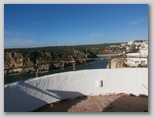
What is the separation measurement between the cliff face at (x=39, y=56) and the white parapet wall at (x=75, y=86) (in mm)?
263

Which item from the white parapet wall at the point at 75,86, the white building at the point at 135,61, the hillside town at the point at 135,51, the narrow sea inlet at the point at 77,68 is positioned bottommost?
the white parapet wall at the point at 75,86

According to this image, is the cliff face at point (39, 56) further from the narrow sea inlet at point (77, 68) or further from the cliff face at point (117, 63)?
the cliff face at point (117, 63)

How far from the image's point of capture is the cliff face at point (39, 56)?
140 inches

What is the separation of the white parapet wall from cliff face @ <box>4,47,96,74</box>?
0.86ft

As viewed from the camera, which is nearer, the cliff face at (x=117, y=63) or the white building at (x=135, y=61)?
the white building at (x=135, y=61)

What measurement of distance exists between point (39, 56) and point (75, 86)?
80 cm

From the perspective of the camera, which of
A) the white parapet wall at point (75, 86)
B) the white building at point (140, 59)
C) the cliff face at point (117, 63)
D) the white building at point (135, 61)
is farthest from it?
the cliff face at point (117, 63)

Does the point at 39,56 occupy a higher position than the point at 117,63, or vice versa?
the point at 39,56

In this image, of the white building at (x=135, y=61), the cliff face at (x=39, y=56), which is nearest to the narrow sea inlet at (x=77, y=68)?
the cliff face at (x=39, y=56)

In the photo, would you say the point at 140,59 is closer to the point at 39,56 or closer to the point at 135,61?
the point at 135,61

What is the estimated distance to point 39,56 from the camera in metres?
3.98

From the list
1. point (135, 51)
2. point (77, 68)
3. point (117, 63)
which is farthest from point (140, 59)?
point (77, 68)

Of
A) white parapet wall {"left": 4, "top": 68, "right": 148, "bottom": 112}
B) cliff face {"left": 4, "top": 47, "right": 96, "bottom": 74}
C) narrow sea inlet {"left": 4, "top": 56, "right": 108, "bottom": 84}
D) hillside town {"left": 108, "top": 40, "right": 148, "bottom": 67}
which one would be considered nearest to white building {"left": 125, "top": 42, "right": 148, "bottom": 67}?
hillside town {"left": 108, "top": 40, "right": 148, "bottom": 67}

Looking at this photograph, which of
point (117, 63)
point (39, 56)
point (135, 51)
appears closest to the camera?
point (39, 56)
